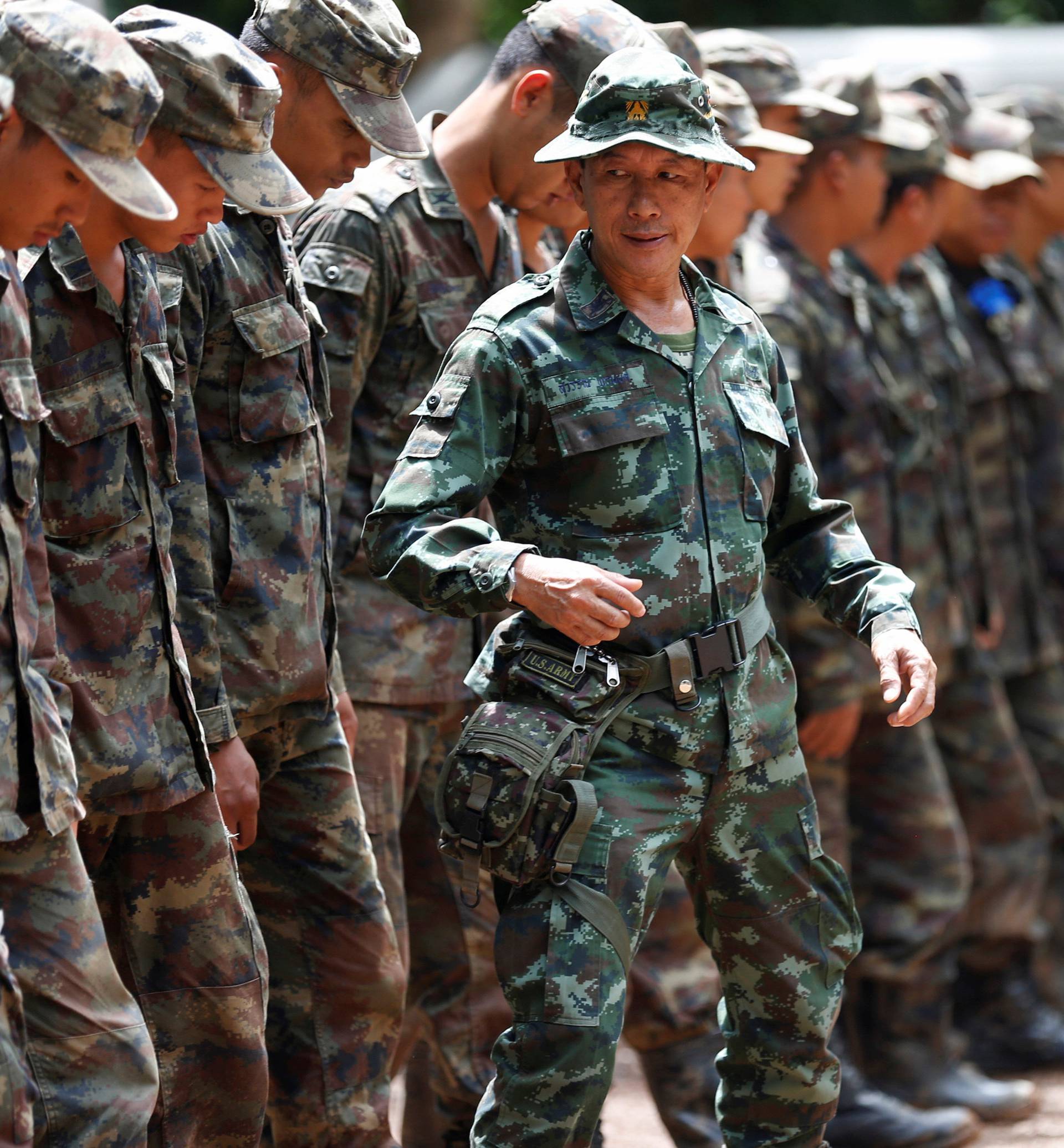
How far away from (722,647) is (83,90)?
152cm

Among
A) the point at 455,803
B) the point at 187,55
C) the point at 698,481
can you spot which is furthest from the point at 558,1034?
the point at 187,55

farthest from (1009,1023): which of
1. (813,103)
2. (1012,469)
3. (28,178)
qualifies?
(28,178)

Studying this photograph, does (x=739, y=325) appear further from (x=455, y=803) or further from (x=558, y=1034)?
(x=558, y=1034)

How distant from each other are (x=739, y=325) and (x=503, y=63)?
1.17m

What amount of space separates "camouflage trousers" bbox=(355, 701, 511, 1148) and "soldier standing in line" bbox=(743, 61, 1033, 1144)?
156 centimetres

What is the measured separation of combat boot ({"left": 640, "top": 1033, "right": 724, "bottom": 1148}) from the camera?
5.42 meters

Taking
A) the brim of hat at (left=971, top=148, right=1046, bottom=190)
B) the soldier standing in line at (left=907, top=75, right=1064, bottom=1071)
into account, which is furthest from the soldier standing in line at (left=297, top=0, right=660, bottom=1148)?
the brim of hat at (left=971, top=148, right=1046, bottom=190)

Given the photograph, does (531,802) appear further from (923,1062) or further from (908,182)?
(908,182)

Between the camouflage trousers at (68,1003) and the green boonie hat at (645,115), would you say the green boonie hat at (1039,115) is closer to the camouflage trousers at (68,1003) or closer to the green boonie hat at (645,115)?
the green boonie hat at (645,115)

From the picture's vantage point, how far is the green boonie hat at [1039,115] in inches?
339

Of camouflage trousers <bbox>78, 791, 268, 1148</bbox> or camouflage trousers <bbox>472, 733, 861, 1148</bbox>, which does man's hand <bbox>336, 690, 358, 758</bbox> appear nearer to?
camouflage trousers <bbox>78, 791, 268, 1148</bbox>

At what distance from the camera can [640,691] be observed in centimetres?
387

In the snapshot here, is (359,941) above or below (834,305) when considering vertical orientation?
Result: below

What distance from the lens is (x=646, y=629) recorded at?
389cm
